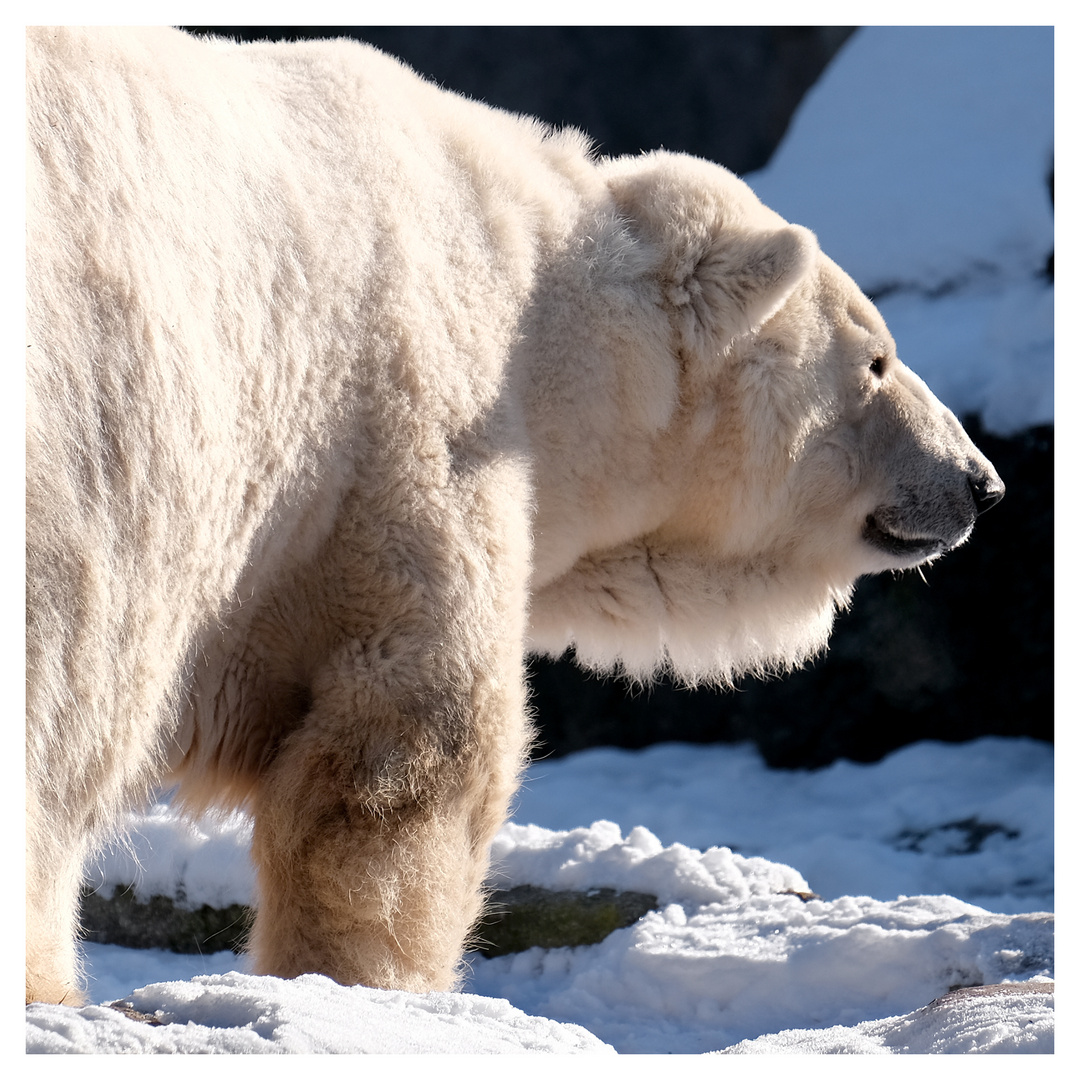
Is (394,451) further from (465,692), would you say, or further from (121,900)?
(121,900)

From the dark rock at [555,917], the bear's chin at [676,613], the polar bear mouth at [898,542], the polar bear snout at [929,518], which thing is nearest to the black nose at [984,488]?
the polar bear snout at [929,518]

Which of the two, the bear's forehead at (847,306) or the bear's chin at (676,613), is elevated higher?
the bear's forehead at (847,306)

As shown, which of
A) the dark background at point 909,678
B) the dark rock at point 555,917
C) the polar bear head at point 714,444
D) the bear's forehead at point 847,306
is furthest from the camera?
the dark background at point 909,678

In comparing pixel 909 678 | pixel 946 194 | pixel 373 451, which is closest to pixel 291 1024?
pixel 373 451

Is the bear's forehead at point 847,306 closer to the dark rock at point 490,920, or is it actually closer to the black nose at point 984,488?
the black nose at point 984,488

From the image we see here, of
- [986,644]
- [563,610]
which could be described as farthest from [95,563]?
[986,644]

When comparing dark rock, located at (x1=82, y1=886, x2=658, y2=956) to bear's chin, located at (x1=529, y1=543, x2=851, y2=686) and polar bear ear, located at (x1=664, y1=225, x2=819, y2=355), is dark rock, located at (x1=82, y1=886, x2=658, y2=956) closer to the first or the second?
bear's chin, located at (x1=529, y1=543, x2=851, y2=686)

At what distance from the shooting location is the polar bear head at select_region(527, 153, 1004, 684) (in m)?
2.63

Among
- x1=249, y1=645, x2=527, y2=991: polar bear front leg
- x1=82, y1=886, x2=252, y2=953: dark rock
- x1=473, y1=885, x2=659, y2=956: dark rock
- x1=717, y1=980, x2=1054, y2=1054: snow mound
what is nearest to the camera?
x1=717, y1=980, x2=1054, y2=1054: snow mound

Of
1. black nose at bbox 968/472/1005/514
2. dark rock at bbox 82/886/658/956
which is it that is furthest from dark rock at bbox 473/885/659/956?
black nose at bbox 968/472/1005/514

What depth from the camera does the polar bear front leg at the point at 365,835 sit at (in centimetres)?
219

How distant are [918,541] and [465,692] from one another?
1437 mm

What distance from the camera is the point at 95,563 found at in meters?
1.74

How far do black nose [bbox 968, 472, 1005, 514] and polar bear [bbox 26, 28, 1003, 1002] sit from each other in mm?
15
